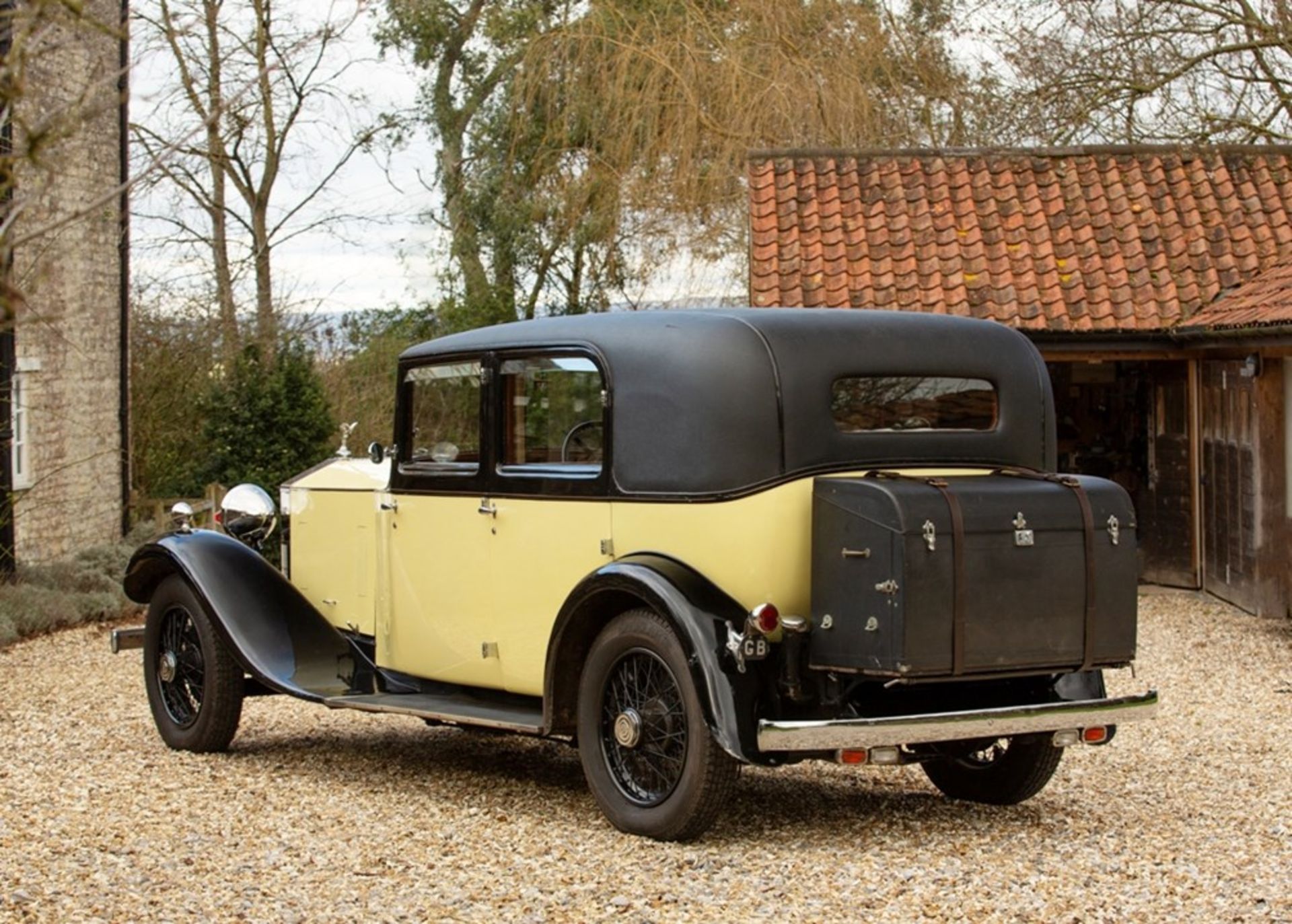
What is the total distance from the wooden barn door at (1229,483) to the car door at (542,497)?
333 inches

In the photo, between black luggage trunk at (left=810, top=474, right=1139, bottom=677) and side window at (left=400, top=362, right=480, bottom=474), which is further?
side window at (left=400, top=362, right=480, bottom=474)

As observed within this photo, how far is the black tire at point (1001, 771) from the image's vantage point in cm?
691

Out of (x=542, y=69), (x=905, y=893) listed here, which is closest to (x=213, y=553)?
(x=905, y=893)

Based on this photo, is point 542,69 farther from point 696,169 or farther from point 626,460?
point 626,460

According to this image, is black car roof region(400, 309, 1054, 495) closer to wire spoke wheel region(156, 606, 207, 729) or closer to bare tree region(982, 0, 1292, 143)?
wire spoke wheel region(156, 606, 207, 729)

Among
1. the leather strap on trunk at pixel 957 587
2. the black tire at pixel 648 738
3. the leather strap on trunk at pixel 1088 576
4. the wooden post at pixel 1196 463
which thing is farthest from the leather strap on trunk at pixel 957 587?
the wooden post at pixel 1196 463

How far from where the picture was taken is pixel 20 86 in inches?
123

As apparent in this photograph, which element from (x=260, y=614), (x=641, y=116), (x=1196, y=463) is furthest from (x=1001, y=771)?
(x=641, y=116)

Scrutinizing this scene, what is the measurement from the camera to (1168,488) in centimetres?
1616

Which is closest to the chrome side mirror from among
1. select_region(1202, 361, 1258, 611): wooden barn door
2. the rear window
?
the rear window

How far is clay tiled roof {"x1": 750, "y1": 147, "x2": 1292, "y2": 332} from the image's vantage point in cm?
1568

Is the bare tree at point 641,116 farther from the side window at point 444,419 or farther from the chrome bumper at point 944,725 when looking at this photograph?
the chrome bumper at point 944,725

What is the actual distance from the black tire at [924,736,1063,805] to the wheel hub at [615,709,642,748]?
1.33m

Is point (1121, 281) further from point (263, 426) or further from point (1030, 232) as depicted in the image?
point (263, 426)
